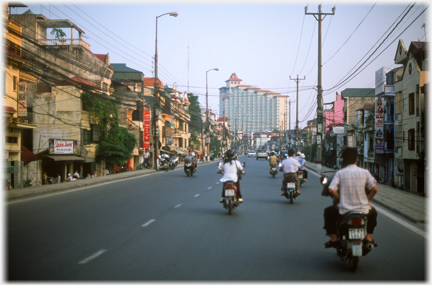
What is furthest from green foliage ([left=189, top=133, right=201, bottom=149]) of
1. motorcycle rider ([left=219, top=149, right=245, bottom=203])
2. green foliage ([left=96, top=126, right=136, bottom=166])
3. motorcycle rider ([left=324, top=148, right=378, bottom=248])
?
motorcycle rider ([left=324, top=148, right=378, bottom=248])

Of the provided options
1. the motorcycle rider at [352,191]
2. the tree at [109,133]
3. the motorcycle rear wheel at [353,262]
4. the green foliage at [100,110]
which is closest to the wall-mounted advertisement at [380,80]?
the tree at [109,133]

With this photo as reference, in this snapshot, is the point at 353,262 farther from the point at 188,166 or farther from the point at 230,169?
the point at 188,166

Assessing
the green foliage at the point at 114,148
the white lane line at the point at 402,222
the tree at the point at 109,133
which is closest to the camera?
the white lane line at the point at 402,222

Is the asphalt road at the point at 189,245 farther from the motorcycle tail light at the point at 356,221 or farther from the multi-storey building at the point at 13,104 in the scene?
the multi-storey building at the point at 13,104

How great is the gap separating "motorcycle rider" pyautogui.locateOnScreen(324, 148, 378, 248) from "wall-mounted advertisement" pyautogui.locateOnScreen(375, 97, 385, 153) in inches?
1433

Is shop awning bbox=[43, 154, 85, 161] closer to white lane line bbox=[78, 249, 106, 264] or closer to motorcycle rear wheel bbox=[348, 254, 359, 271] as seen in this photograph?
white lane line bbox=[78, 249, 106, 264]

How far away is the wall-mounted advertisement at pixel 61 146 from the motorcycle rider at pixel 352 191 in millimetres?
30944

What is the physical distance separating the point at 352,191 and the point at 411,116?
32878 mm

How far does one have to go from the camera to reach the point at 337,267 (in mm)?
6660

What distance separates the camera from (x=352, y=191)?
21.5 ft

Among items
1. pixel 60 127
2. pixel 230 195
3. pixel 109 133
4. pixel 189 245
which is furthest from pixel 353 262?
pixel 109 133

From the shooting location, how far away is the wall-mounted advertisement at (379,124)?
4097cm

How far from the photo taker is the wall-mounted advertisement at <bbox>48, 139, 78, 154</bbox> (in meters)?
34.4

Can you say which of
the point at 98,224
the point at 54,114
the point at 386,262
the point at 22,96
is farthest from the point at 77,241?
the point at 54,114
